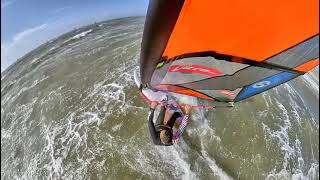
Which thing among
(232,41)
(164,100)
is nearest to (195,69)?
(232,41)

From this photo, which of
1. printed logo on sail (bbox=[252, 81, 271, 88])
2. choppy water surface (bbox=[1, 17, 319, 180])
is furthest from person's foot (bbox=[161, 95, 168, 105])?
choppy water surface (bbox=[1, 17, 319, 180])

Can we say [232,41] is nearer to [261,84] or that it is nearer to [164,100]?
[261,84]

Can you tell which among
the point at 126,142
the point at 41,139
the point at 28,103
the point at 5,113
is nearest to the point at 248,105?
the point at 126,142

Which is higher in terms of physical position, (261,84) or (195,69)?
(195,69)

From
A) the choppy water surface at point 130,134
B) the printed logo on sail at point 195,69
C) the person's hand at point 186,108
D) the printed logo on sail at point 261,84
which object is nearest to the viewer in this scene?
the printed logo on sail at point 195,69

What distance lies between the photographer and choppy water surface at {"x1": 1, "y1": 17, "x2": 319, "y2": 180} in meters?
7.52

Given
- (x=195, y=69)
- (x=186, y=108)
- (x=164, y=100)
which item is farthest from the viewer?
(x=186, y=108)

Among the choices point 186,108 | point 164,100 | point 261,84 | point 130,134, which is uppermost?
point 261,84

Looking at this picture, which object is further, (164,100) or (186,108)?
(186,108)

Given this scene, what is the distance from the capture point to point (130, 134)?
26.1 ft

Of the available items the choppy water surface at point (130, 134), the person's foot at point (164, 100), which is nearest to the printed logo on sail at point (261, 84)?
the person's foot at point (164, 100)

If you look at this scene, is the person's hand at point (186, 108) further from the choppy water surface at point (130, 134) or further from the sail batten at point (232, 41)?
the choppy water surface at point (130, 134)

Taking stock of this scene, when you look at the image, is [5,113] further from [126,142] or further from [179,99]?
[179,99]

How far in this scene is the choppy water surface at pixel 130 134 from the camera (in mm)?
7523
